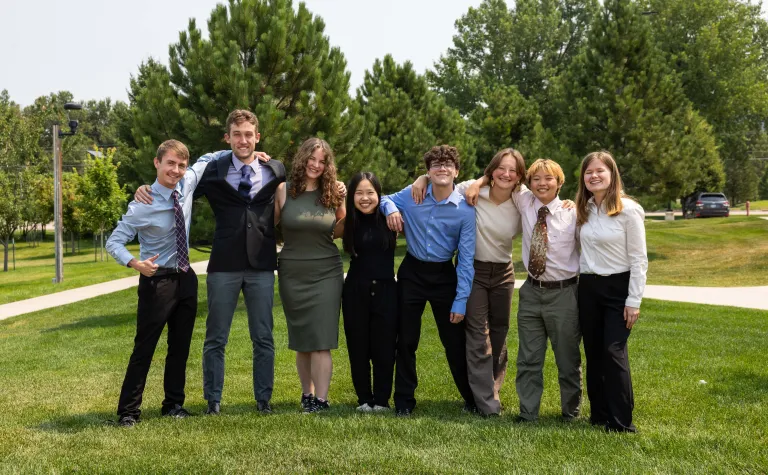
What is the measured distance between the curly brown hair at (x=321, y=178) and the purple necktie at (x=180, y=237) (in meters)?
0.82

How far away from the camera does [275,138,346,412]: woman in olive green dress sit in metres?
5.14

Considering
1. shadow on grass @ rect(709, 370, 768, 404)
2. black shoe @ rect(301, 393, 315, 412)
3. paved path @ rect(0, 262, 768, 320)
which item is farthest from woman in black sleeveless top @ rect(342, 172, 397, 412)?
paved path @ rect(0, 262, 768, 320)

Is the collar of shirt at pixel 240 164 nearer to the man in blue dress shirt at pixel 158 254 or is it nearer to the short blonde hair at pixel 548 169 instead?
the man in blue dress shirt at pixel 158 254

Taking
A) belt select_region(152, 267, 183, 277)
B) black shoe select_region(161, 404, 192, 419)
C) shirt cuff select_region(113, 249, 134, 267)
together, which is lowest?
black shoe select_region(161, 404, 192, 419)

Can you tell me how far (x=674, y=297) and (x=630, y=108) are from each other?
803 centimetres

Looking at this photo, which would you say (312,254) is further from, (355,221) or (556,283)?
(556,283)

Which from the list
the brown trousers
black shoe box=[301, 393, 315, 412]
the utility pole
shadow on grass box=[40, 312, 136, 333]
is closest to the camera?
the brown trousers

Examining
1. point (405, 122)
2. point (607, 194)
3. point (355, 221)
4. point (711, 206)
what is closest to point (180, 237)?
point (355, 221)

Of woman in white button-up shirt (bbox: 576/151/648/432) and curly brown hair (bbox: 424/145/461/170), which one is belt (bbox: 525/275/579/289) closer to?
woman in white button-up shirt (bbox: 576/151/648/432)

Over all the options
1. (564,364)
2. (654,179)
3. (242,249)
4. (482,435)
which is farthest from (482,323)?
(654,179)

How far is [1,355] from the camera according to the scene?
31.8ft

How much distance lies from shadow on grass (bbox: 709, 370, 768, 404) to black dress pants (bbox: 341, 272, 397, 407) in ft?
9.52

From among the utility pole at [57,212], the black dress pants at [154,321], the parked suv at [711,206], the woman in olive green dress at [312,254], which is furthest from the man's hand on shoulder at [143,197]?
the parked suv at [711,206]

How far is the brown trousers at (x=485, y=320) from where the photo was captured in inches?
205
